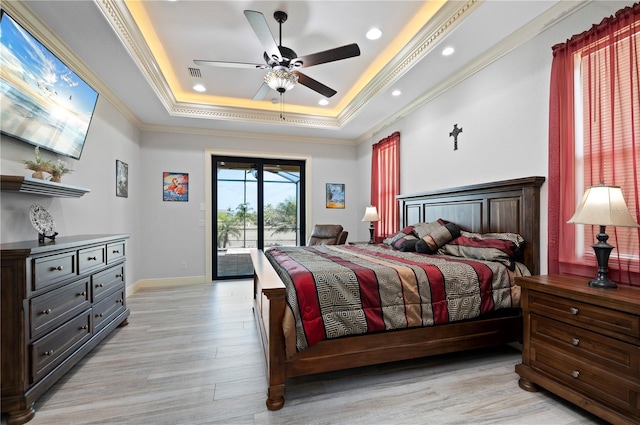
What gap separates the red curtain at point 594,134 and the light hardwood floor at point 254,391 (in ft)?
3.22

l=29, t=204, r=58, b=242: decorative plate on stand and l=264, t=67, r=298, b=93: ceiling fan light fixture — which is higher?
l=264, t=67, r=298, b=93: ceiling fan light fixture

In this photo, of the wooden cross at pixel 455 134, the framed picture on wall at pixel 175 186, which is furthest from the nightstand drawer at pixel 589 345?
the framed picture on wall at pixel 175 186

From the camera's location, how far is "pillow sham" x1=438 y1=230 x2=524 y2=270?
92.9 inches

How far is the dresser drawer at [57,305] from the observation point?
170cm

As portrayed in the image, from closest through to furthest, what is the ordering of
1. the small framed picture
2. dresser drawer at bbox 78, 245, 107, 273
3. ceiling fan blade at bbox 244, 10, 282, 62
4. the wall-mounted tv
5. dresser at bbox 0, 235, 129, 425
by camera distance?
dresser at bbox 0, 235, 129, 425 < the wall-mounted tv < ceiling fan blade at bbox 244, 10, 282, 62 < dresser drawer at bbox 78, 245, 107, 273 < the small framed picture

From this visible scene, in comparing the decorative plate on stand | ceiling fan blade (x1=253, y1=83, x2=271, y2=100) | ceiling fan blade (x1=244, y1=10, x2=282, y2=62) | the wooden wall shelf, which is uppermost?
ceiling fan blade (x1=244, y1=10, x2=282, y2=62)

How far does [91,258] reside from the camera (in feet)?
7.72

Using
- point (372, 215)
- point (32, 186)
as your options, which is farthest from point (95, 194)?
point (372, 215)

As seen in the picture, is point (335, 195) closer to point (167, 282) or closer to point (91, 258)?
point (167, 282)

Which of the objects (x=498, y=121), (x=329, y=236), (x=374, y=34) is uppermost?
(x=374, y=34)

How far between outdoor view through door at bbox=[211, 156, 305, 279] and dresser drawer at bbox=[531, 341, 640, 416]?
431 centimetres

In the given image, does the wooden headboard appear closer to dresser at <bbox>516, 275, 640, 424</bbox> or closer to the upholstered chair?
dresser at <bbox>516, 275, 640, 424</bbox>

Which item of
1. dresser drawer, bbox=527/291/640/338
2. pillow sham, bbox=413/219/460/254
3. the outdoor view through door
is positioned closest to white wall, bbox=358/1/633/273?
pillow sham, bbox=413/219/460/254

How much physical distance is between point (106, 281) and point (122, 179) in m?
1.98
